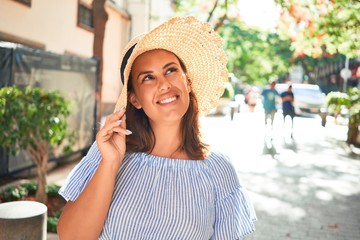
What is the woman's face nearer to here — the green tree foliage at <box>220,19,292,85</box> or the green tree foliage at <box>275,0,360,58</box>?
the green tree foliage at <box>275,0,360,58</box>

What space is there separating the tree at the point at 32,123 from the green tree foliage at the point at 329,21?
743 cm

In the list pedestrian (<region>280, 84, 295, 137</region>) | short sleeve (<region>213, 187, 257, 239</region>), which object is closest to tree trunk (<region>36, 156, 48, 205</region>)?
short sleeve (<region>213, 187, 257, 239</region>)

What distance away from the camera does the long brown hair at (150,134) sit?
85.0 inches

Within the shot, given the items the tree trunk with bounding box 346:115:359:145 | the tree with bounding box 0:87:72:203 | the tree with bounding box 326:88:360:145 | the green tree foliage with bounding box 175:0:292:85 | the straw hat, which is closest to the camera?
the straw hat

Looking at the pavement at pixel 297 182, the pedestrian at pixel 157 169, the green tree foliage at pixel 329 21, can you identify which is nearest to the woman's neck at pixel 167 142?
the pedestrian at pixel 157 169

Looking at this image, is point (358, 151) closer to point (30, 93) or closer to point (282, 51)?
point (30, 93)

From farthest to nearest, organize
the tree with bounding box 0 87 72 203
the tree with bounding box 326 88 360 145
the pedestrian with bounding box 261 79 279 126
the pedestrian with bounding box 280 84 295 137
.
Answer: the pedestrian with bounding box 280 84 295 137, the pedestrian with bounding box 261 79 279 126, the tree with bounding box 326 88 360 145, the tree with bounding box 0 87 72 203

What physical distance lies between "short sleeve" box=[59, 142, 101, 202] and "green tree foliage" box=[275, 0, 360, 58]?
33.6ft

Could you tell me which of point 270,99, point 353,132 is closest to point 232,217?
point 270,99

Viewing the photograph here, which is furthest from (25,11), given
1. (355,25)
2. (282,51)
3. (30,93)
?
(282,51)

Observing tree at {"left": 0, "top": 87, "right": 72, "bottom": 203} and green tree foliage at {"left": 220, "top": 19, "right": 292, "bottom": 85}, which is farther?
green tree foliage at {"left": 220, "top": 19, "right": 292, "bottom": 85}

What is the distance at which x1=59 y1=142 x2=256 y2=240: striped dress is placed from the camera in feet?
6.34

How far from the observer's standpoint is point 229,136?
51.0 ft

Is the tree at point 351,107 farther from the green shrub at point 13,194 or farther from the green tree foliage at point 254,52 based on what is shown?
the green tree foliage at point 254,52
